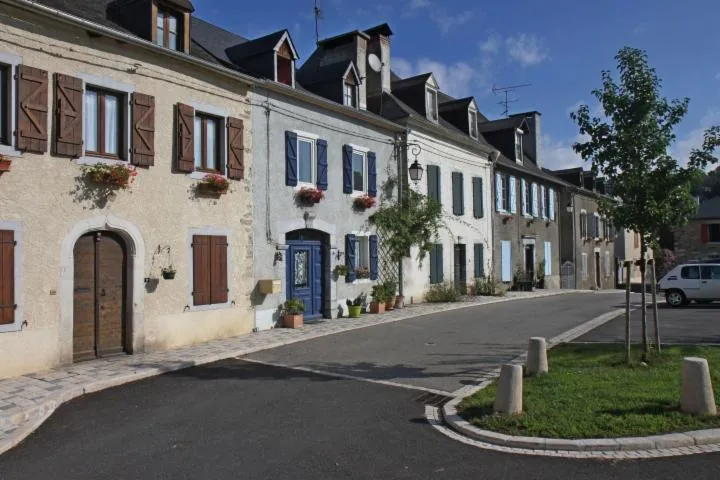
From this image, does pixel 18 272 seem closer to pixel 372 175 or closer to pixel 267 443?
pixel 267 443

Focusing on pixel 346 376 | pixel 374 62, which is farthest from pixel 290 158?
pixel 374 62

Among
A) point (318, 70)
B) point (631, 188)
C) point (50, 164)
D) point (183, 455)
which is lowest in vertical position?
point (183, 455)

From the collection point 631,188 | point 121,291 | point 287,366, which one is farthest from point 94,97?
point 631,188

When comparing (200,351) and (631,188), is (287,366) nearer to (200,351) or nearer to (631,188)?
(200,351)

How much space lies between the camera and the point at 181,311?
11.4m

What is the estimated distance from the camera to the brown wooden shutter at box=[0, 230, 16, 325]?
8633mm

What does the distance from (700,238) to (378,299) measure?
3564cm

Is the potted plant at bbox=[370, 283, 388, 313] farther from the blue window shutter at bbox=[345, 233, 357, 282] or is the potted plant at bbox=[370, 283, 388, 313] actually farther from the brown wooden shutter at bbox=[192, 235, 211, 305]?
the brown wooden shutter at bbox=[192, 235, 211, 305]

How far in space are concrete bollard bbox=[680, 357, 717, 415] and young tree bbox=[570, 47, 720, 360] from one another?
273 cm

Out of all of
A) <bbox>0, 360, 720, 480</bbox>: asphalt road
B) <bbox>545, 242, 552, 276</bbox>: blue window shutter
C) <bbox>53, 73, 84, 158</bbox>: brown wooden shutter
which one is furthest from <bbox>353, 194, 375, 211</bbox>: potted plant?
<bbox>545, 242, 552, 276</bbox>: blue window shutter

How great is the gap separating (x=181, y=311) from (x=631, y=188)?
8214 mm

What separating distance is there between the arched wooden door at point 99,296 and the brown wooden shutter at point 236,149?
3060 mm

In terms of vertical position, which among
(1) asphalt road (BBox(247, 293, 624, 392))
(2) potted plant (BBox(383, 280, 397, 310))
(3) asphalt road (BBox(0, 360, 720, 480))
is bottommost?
(3) asphalt road (BBox(0, 360, 720, 480))

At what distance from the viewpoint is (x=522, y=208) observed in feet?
88.6
